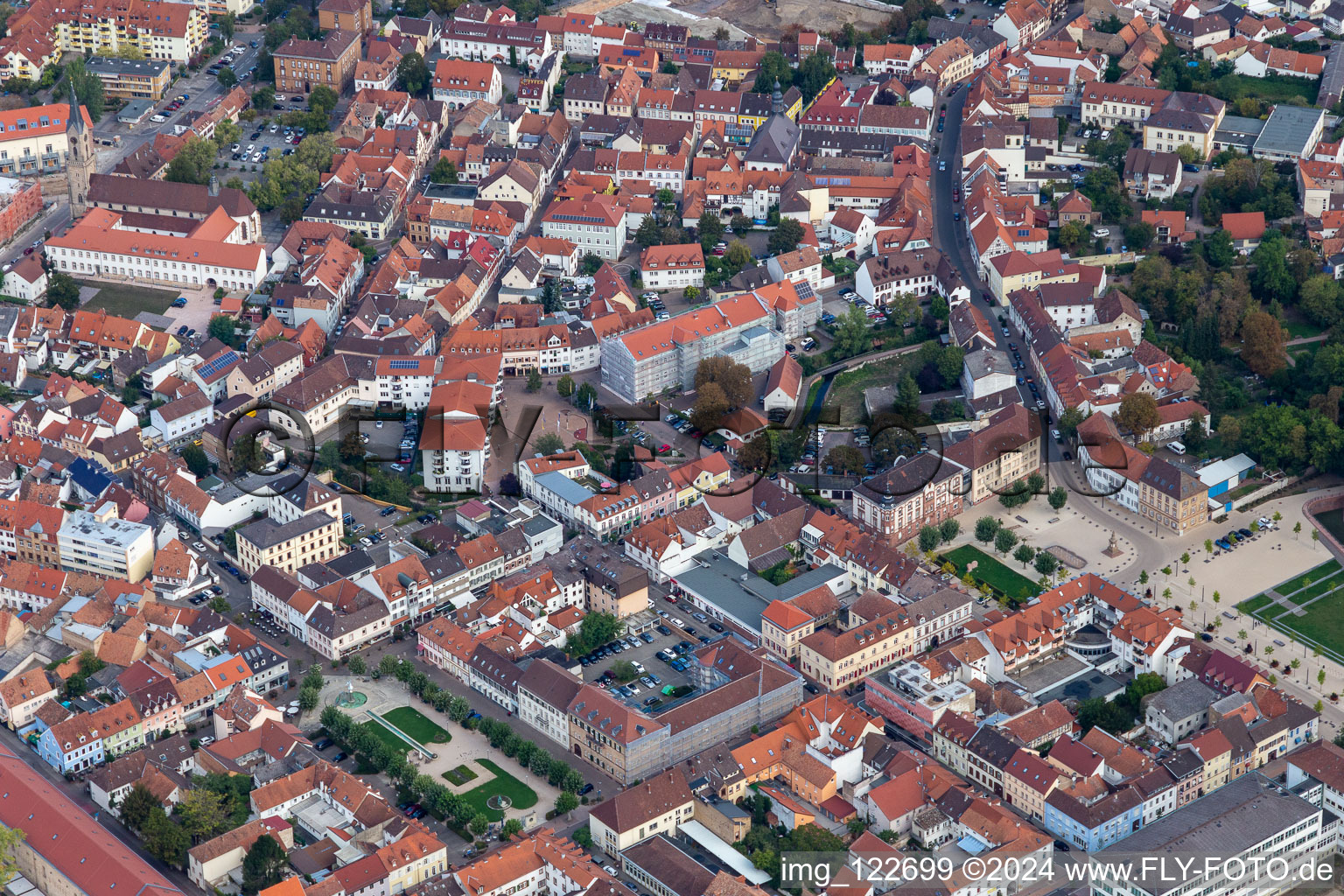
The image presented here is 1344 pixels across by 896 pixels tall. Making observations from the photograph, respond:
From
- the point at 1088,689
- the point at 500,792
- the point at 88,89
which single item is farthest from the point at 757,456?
the point at 88,89

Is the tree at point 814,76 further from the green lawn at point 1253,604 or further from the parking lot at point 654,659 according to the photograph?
the green lawn at point 1253,604

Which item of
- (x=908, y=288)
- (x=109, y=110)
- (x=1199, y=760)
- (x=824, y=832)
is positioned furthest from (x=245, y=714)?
(x=109, y=110)

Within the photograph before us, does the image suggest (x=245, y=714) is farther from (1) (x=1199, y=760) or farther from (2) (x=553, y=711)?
(1) (x=1199, y=760)

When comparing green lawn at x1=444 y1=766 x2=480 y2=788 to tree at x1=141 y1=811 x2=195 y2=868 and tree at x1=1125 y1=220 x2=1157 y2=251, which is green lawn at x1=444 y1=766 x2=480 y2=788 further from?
tree at x1=1125 y1=220 x2=1157 y2=251

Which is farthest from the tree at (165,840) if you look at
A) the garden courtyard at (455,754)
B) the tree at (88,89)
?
the tree at (88,89)

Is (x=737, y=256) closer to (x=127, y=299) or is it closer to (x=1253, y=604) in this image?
(x=127, y=299)

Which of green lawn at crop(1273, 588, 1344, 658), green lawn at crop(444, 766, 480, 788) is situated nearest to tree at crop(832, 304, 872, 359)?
green lawn at crop(1273, 588, 1344, 658)
